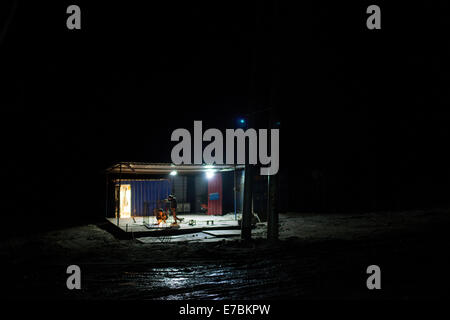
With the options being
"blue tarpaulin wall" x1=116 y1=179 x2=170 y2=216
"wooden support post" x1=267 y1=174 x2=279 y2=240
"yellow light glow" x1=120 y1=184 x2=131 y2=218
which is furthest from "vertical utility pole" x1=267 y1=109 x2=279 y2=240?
"yellow light glow" x1=120 y1=184 x2=131 y2=218

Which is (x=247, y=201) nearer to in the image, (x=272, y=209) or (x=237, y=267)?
(x=272, y=209)

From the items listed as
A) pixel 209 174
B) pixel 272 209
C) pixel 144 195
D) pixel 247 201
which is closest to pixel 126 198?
pixel 144 195

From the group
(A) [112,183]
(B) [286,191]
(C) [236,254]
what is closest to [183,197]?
(A) [112,183]

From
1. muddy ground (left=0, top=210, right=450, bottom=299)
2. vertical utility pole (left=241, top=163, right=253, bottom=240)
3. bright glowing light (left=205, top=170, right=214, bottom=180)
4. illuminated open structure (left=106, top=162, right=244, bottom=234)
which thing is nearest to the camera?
muddy ground (left=0, top=210, right=450, bottom=299)

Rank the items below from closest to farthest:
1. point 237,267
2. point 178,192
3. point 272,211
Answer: point 237,267, point 272,211, point 178,192

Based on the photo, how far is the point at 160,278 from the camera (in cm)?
675

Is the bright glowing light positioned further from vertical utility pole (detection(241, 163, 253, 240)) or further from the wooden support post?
the wooden support post

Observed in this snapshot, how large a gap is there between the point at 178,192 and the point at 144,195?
2.65 metres

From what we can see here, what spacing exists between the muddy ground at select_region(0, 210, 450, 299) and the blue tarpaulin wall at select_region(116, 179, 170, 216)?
21.4 feet

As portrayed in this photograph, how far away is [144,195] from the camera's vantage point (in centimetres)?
1889

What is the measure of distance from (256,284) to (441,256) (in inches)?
203

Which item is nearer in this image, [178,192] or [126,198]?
[126,198]

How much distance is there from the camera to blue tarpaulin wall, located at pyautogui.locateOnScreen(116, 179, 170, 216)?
739 inches

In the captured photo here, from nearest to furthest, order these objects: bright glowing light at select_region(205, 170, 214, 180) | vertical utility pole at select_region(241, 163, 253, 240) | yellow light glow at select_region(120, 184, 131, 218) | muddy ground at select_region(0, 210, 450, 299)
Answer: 1. muddy ground at select_region(0, 210, 450, 299)
2. vertical utility pole at select_region(241, 163, 253, 240)
3. yellow light glow at select_region(120, 184, 131, 218)
4. bright glowing light at select_region(205, 170, 214, 180)
